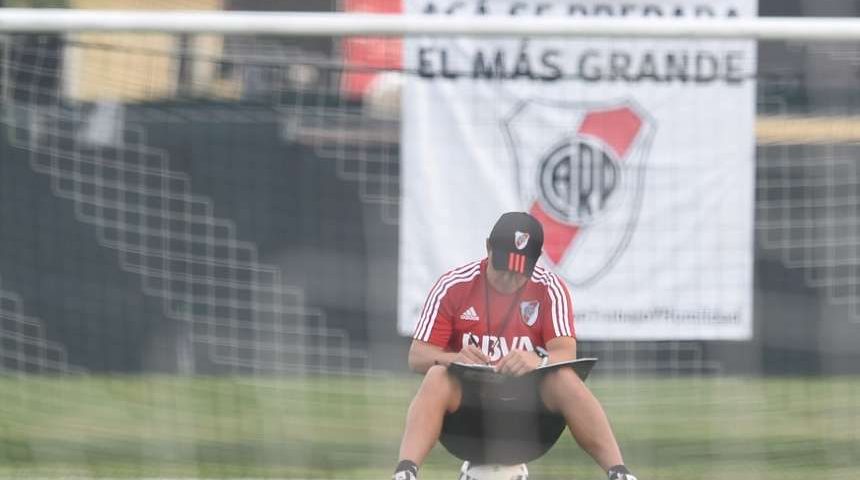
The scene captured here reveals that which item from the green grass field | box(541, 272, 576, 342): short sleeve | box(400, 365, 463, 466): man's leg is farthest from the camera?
the green grass field

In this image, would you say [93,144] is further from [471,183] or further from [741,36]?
[741,36]

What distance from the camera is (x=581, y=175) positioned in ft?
20.0

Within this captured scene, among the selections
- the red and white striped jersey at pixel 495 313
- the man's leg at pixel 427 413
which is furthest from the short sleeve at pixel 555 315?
the man's leg at pixel 427 413

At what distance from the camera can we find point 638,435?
6.38 meters

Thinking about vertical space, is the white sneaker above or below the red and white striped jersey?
below

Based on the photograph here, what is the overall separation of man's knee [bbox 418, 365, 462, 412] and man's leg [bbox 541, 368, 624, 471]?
0.27 meters

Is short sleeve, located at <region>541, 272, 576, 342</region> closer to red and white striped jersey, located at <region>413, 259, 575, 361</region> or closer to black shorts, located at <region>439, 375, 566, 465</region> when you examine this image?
red and white striped jersey, located at <region>413, 259, 575, 361</region>

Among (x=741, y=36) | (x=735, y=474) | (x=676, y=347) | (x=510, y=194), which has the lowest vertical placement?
(x=735, y=474)

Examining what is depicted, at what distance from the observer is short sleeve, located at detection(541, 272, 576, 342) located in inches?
193

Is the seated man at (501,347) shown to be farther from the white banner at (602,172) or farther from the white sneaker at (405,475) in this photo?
the white banner at (602,172)

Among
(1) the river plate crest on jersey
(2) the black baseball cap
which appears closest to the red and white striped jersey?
(2) the black baseball cap

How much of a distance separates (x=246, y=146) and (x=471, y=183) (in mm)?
871

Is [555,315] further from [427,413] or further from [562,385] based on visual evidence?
[427,413]

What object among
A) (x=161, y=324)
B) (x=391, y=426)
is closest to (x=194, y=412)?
(x=161, y=324)
